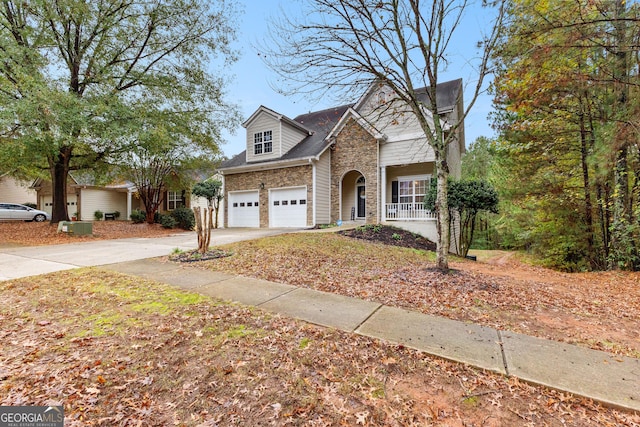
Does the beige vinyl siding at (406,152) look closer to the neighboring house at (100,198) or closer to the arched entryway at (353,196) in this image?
the arched entryway at (353,196)

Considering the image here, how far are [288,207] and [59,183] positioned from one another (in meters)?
11.0

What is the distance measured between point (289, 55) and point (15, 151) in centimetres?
1143

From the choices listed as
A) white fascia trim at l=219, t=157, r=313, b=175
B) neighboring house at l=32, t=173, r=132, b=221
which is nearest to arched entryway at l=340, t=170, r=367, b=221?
white fascia trim at l=219, t=157, r=313, b=175

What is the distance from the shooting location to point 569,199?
10734mm

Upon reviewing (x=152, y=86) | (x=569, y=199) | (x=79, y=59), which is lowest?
(x=569, y=199)

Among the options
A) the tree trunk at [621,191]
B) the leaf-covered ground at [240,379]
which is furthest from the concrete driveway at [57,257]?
the tree trunk at [621,191]

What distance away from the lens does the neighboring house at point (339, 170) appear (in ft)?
45.9

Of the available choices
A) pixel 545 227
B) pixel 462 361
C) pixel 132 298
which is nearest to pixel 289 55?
pixel 132 298

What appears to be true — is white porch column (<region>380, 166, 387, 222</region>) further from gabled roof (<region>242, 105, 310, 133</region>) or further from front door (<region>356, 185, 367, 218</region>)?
gabled roof (<region>242, 105, 310, 133</region>)

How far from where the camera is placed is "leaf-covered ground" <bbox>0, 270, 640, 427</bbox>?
6.91 feet

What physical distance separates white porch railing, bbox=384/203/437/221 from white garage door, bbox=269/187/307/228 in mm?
4381

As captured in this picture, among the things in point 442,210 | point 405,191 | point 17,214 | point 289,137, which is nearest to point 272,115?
point 289,137

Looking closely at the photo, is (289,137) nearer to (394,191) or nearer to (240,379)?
(394,191)

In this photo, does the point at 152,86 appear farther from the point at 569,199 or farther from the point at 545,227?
the point at 545,227
